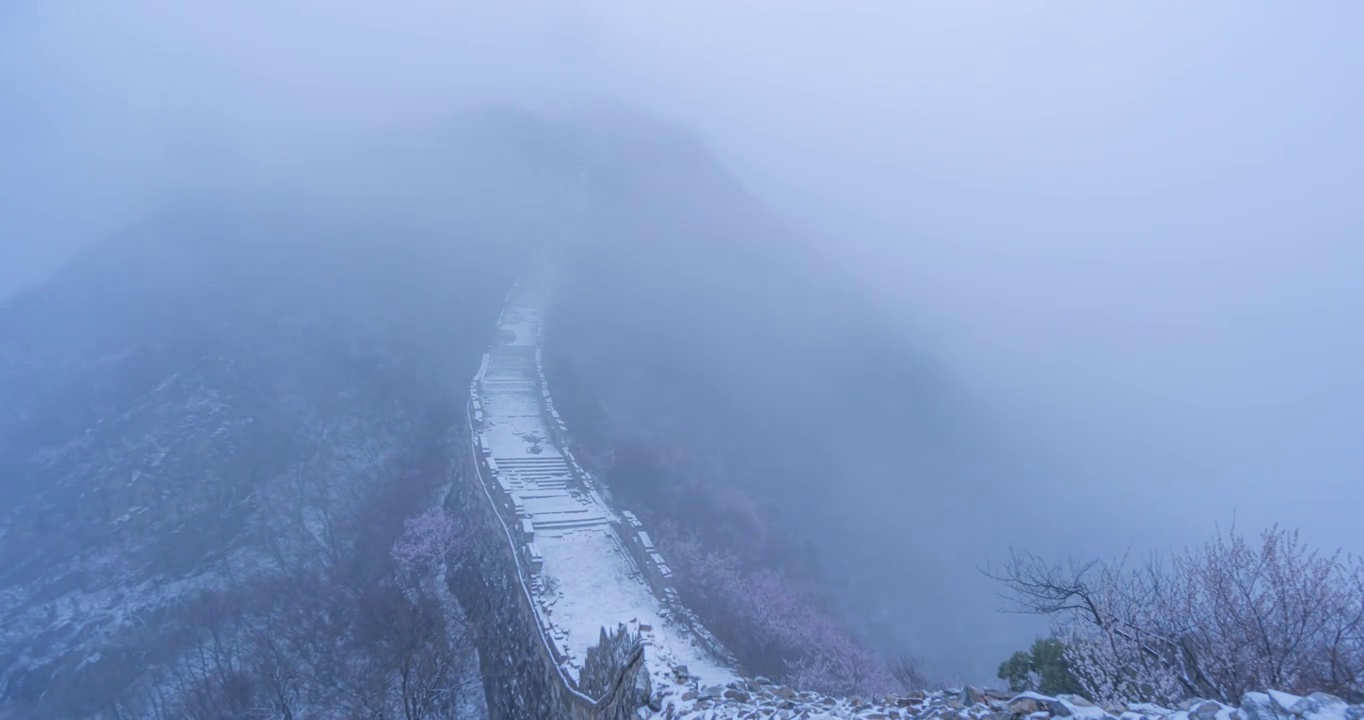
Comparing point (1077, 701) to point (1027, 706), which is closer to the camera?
point (1077, 701)

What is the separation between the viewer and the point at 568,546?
63.1 ft

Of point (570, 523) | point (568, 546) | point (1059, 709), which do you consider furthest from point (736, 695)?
point (570, 523)

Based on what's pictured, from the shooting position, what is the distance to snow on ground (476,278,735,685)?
1509 cm

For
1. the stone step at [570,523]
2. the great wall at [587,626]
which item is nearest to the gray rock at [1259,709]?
the great wall at [587,626]

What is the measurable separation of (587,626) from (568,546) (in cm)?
405

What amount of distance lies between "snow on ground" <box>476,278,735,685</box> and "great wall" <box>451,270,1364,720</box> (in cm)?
5

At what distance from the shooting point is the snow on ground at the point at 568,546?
49.5 ft

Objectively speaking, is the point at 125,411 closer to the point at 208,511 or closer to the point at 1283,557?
the point at 208,511

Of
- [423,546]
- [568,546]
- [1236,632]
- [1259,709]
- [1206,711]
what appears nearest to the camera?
[1259,709]

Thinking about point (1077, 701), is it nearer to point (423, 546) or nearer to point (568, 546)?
point (568, 546)

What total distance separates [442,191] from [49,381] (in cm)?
3435

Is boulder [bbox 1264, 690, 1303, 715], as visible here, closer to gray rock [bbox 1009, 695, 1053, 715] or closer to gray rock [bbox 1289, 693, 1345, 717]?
gray rock [bbox 1289, 693, 1345, 717]

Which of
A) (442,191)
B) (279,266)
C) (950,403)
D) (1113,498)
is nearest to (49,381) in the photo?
(279,266)

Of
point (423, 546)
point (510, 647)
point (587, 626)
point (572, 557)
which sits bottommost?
point (510, 647)
